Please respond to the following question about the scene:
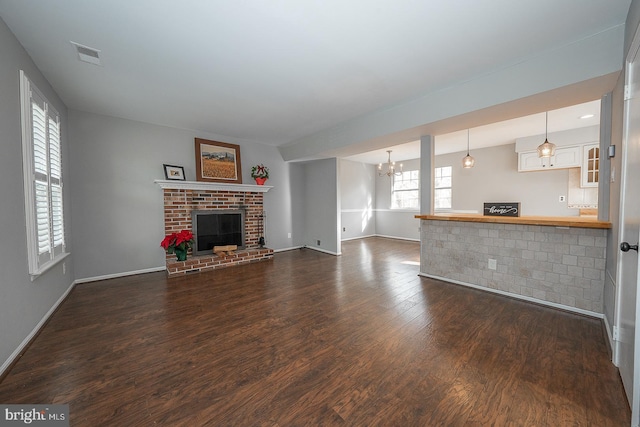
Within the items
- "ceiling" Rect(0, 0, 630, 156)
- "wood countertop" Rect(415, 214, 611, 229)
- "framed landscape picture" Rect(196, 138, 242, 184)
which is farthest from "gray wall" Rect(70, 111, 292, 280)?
"wood countertop" Rect(415, 214, 611, 229)

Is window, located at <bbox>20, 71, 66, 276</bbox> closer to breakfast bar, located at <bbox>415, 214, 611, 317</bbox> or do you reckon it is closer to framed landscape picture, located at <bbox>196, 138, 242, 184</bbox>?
framed landscape picture, located at <bbox>196, 138, 242, 184</bbox>

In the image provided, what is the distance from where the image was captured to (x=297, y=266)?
469 centimetres

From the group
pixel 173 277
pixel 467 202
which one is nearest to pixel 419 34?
pixel 173 277

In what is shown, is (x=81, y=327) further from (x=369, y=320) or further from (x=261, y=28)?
(x=261, y=28)

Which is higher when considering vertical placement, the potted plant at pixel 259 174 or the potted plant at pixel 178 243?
the potted plant at pixel 259 174

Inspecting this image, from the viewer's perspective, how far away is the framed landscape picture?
4.84 metres

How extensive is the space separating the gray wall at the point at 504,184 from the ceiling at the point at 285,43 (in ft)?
13.4

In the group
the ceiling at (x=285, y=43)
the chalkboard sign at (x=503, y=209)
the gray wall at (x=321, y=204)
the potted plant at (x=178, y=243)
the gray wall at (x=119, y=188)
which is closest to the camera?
the ceiling at (x=285, y=43)

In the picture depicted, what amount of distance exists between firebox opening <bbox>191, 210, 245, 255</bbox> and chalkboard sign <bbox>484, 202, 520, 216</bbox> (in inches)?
176

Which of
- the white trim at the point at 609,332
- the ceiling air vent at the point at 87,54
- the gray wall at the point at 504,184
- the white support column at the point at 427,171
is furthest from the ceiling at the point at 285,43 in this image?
the gray wall at the point at 504,184

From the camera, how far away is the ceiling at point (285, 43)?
5.80ft

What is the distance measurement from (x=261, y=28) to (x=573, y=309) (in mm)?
4059

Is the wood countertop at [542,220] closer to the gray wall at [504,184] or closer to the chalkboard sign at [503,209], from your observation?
the chalkboard sign at [503,209]

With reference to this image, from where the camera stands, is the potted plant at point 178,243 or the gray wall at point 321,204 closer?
the potted plant at point 178,243
